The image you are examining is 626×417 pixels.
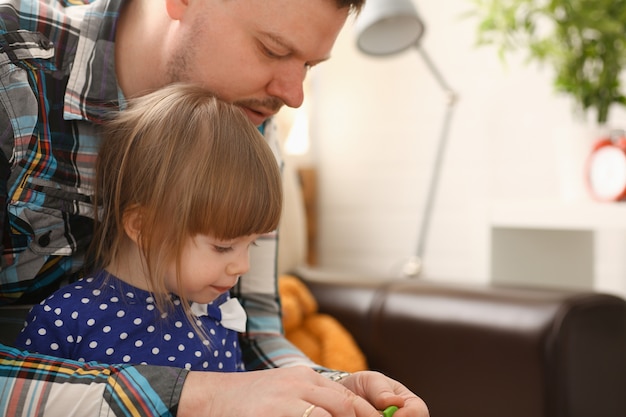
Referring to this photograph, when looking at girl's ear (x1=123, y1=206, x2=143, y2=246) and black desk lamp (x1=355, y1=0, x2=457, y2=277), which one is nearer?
girl's ear (x1=123, y1=206, x2=143, y2=246)

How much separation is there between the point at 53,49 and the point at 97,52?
0.20 ft

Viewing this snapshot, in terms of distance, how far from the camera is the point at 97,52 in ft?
3.36

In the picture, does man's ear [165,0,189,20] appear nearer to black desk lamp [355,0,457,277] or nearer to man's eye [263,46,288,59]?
man's eye [263,46,288,59]

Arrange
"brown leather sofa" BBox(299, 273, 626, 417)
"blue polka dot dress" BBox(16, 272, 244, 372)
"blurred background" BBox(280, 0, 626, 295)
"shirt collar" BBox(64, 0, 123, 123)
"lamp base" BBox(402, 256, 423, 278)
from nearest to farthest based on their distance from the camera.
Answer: "blue polka dot dress" BBox(16, 272, 244, 372) → "shirt collar" BBox(64, 0, 123, 123) → "brown leather sofa" BBox(299, 273, 626, 417) → "blurred background" BBox(280, 0, 626, 295) → "lamp base" BBox(402, 256, 423, 278)

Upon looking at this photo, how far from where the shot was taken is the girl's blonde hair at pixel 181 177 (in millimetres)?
875

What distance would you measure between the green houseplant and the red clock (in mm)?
117

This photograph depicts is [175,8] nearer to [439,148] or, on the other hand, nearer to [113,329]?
[113,329]

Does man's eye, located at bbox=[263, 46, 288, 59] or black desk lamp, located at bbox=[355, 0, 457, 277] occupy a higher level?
black desk lamp, located at bbox=[355, 0, 457, 277]

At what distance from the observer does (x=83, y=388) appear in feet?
2.55

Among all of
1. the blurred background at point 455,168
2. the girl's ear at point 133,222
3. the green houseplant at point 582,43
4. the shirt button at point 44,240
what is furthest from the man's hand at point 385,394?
the green houseplant at point 582,43

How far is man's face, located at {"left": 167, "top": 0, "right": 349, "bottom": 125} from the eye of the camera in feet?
3.40

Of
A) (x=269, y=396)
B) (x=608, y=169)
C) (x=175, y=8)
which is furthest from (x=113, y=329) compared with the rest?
(x=608, y=169)

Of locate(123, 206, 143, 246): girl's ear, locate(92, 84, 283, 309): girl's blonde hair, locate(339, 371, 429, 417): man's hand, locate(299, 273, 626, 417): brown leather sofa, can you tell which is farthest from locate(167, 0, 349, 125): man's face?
locate(299, 273, 626, 417): brown leather sofa

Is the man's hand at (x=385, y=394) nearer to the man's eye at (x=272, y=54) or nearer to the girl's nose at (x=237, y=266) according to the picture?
the girl's nose at (x=237, y=266)
